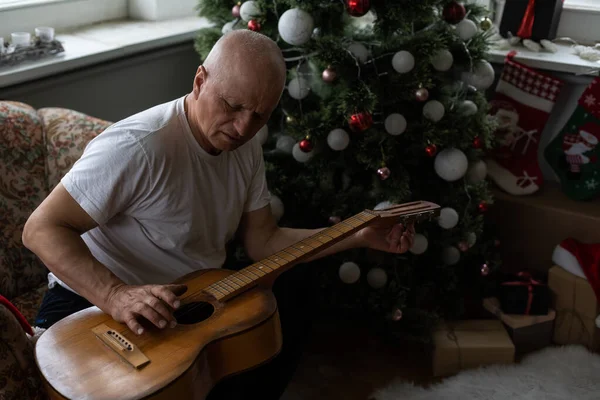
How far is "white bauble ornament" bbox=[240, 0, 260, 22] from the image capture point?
6.30 ft

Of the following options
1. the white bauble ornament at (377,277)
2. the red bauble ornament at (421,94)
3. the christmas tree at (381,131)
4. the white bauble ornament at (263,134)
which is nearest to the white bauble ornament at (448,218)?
the christmas tree at (381,131)

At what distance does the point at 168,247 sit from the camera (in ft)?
4.83

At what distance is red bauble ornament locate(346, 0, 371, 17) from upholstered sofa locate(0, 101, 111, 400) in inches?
28.2

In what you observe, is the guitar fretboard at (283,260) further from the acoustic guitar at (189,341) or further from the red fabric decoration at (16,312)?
the red fabric decoration at (16,312)

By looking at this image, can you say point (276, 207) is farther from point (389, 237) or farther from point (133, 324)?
point (133, 324)

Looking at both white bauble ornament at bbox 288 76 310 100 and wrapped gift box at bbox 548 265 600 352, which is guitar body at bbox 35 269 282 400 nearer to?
white bauble ornament at bbox 288 76 310 100

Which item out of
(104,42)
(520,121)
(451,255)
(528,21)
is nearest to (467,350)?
(451,255)

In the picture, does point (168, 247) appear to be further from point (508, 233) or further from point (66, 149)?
point (508, 233)

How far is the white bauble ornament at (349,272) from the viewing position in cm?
197

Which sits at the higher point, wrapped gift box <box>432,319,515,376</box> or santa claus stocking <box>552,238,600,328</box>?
santa claus stocking <box>552,238,600,328</box>

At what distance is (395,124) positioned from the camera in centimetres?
186

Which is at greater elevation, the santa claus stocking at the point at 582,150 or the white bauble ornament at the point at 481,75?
the white bauble ornament at the point at 481,75

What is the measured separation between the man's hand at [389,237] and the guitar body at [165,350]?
0.90ft

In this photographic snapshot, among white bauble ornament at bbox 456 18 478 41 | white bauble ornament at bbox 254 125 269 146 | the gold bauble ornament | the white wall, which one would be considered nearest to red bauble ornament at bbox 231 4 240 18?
white bauble ornament at bbox 254 125 269 146
